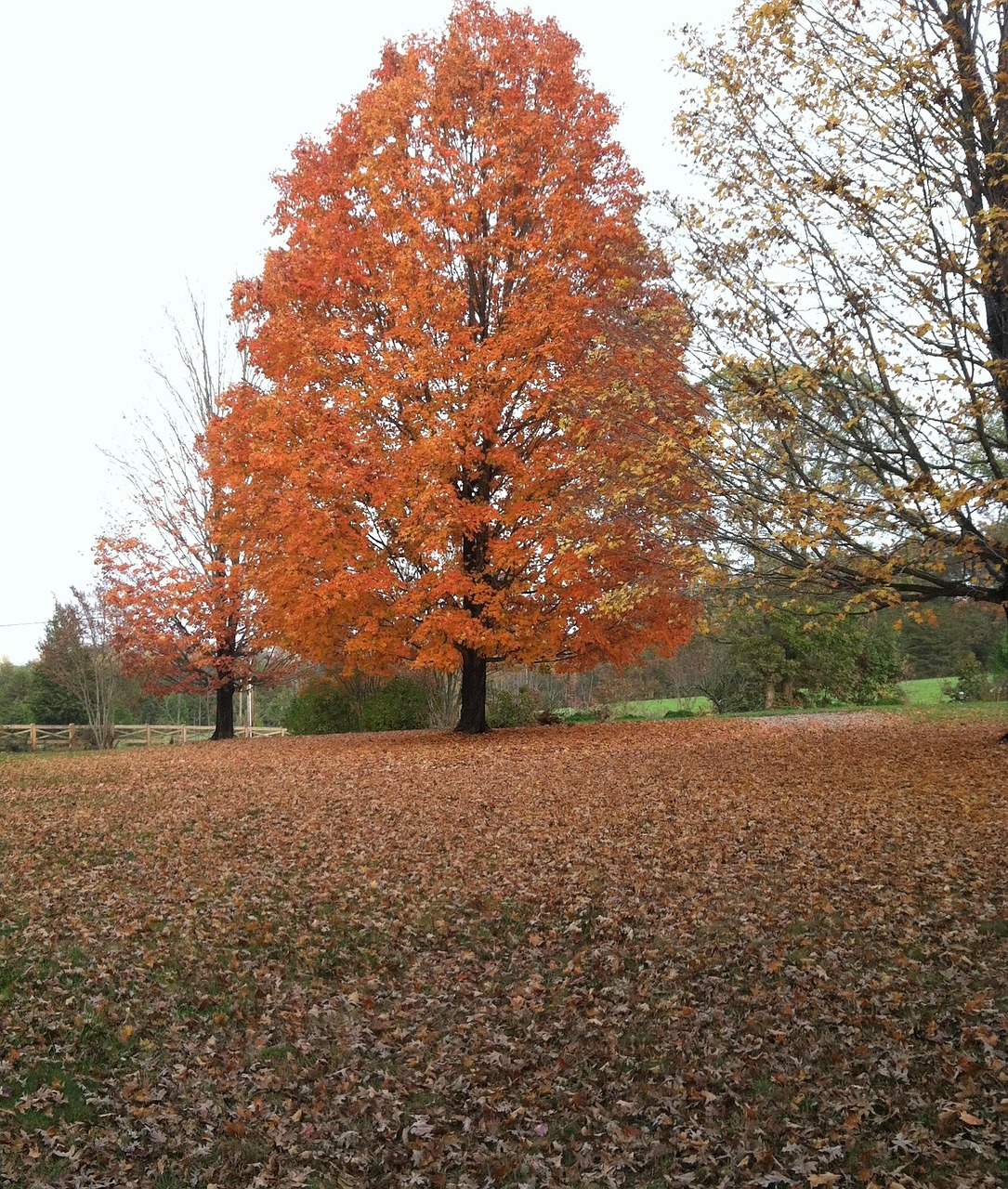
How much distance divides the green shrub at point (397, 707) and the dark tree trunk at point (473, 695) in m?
5.45

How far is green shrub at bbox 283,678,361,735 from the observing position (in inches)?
952

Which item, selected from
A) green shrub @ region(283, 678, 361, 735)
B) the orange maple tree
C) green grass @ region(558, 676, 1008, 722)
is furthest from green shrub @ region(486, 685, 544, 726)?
the orange maple tree

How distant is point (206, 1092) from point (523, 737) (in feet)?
42.0

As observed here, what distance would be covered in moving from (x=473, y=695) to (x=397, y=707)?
620 centimetres

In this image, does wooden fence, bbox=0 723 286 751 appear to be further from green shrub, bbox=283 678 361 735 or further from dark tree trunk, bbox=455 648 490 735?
dark tree trunk, bbox=455 648 490 735

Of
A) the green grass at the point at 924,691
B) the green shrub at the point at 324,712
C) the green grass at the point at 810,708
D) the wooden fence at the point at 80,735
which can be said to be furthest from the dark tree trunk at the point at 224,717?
the green grass at the point at 924,691

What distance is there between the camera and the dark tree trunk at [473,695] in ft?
57.4

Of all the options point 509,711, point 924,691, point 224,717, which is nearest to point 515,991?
point 509,711

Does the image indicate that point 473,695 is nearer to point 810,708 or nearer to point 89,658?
point 810,708

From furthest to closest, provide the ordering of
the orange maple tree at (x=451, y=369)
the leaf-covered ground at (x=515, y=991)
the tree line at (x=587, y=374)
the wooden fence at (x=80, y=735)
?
the wooden fence at (x=80, y=735) < the orange maple tree at (x=451, y=369) < the tree line at (x=587, y=374) < the leaf-covered ground at (x=515, y=991)

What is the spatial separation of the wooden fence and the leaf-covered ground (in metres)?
14.9

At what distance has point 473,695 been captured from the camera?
18.0 meters

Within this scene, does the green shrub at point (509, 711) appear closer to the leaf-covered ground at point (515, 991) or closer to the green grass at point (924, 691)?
the green grass at point (924, 691)

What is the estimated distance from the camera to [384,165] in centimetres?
1566
